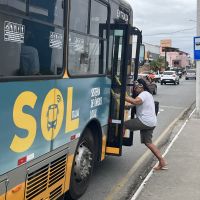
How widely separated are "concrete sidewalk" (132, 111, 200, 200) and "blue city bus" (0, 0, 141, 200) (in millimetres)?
862

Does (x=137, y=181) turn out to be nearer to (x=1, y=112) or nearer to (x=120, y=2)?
(x=120, y=2)

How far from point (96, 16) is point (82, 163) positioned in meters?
1.97

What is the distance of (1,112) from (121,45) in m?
3.68

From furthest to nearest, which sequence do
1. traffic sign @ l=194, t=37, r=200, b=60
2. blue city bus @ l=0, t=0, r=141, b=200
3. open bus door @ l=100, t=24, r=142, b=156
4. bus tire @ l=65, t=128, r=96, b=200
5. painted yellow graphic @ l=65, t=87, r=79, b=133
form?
traffic sign @ l=194, t=37, r=200, b=60 → open bus door @ l=100, t=24, r=142, b=156 → bus tire @ l=65, t=128, r=96, b=200 → painted yellow graphic @ l=65, t=87, r=79, b=133 → blue city bus @ l=0, t=0, r=141, b=200

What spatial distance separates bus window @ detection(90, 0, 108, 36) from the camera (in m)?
5.68

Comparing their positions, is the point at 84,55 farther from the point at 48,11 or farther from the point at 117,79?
the point at 117,79

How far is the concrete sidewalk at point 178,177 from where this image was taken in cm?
617

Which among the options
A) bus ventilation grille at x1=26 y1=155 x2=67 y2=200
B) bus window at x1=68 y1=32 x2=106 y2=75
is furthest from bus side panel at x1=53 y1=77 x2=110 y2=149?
bus ventilation grille at x1=26 y1=155 x2=67 y2=200

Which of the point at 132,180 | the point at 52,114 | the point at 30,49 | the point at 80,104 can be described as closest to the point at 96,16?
the point at 80,104

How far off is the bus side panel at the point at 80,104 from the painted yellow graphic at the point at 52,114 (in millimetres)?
94

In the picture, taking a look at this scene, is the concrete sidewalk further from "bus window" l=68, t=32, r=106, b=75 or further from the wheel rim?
"bus window" l=68, t=32, r=106, b=75

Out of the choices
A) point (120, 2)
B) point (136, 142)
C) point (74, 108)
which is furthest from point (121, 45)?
point (136, 142)

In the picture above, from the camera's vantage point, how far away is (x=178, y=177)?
7.15 m

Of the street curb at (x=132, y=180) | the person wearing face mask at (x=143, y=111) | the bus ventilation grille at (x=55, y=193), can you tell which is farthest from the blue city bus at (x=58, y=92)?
the person wearing face mask at (x=143, y=111)
